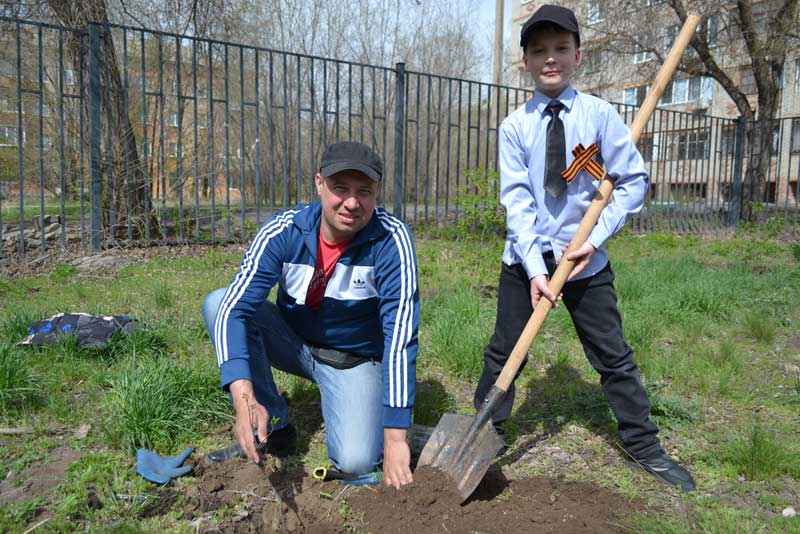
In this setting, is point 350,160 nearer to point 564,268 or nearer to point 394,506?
point 564,268

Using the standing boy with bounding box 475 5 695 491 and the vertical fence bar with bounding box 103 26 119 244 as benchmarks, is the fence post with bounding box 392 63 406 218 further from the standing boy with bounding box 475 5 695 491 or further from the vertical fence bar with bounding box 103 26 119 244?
the standing boy with bounding box 475 5 695 491

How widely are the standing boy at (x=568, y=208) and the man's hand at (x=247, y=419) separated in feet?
3.61

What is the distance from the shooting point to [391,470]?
7.31 feet

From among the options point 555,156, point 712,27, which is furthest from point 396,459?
point 712,27

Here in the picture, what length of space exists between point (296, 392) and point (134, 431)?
0.96 meters

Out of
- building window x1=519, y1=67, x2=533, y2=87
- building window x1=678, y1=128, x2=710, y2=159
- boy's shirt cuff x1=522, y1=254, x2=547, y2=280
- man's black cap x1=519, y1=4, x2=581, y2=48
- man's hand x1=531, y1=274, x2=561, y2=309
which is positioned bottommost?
man's hand x1=531, y1=274, x2=561, y2=309

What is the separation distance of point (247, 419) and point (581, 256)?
140 centimetres

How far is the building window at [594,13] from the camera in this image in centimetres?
1520

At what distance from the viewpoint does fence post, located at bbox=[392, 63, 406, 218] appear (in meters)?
8.81

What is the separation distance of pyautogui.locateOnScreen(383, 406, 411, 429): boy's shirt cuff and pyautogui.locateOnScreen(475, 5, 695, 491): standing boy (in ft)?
1.87

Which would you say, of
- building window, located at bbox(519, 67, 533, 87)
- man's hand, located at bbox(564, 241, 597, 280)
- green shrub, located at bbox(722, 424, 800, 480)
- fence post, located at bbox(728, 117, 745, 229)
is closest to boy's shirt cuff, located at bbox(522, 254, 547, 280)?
man's hand, located at bbox(564, 241, 597, 280)

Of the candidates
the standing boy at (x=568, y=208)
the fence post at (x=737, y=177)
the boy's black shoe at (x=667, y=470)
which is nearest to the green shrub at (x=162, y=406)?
the standing boy at (x=568, y=208)

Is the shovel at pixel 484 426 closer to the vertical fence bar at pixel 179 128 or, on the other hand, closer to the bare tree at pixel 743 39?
the vertical fence bar at pixel 179 128

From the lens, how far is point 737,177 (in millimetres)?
13359
